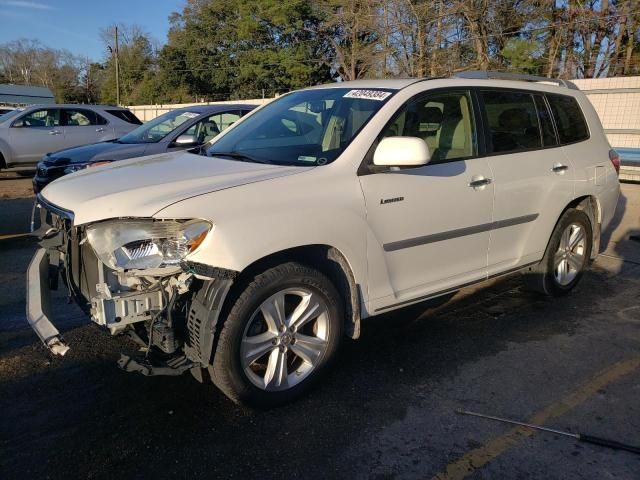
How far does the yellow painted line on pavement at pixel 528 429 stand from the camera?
9.04ft

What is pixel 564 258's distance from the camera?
512cm

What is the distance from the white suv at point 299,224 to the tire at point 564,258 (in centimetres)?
28

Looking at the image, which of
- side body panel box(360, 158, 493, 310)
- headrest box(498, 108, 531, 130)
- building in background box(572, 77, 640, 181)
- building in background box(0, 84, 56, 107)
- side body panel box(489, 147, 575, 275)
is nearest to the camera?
side body panel box(360, 158, 493, 310)

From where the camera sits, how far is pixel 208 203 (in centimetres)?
287

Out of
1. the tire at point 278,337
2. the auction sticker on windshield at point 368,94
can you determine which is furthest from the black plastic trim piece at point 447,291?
the auction sticker on windshield at point 368,94

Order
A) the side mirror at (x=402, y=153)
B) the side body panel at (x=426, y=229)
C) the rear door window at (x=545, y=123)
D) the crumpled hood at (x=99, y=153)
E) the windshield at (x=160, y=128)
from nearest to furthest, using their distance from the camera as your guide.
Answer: the side mirror at (x=402, y=153) → the side body panel at (x=426, y=229) → the rear door window at (x=545, y=123) → the crumpled hood at (x=99, y=153) → the windshield at (x=160, y=128)

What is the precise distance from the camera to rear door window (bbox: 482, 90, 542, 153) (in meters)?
4.30

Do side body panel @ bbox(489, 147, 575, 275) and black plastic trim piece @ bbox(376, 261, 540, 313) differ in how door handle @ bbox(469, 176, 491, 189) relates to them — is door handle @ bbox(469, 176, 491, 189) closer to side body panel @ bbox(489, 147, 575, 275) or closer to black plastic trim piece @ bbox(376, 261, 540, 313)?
side body panel @ bbox(489, 147, 575, 275)

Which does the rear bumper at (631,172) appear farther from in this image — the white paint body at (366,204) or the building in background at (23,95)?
the building in background at (23,95)

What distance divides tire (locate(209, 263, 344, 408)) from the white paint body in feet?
0.65

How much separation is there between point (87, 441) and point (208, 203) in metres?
1.40

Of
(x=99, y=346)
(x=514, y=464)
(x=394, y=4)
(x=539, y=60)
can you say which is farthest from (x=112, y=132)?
(x=539, y=60)

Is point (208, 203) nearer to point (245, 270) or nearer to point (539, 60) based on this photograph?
point (245, 270)

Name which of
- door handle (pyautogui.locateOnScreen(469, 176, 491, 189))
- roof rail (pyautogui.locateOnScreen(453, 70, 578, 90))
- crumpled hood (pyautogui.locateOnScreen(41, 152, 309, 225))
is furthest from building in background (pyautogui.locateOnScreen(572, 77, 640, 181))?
crumpled hood (pyautogui.locateOnScreen(41, 152, 309, 225))
